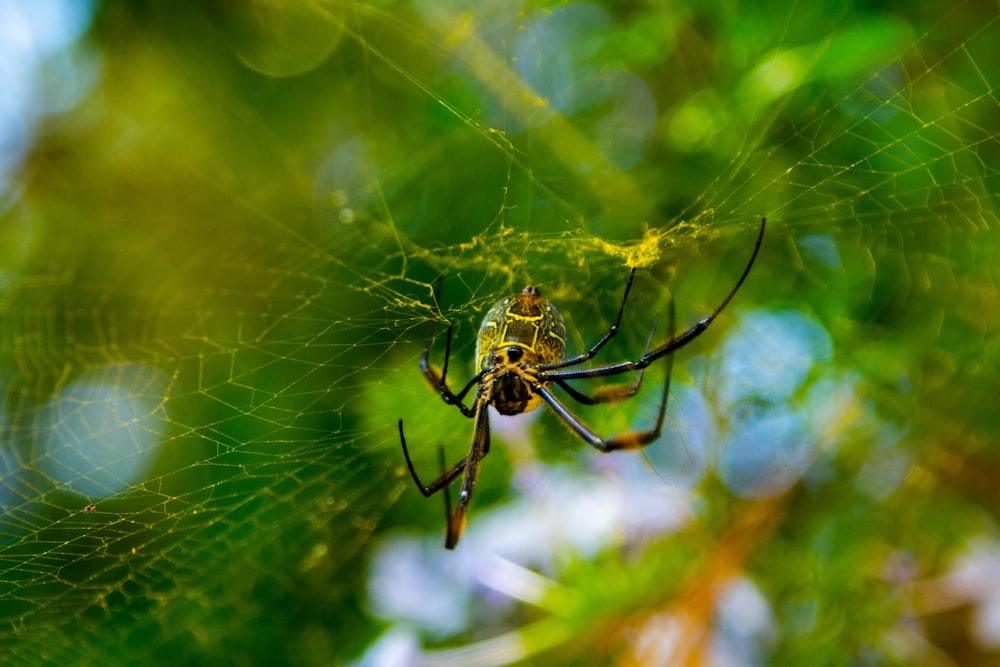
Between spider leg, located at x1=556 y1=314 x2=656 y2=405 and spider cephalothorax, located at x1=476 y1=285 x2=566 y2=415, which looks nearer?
spider cephalothorax, located at x1=476 y1=285 x2=566 y2=415

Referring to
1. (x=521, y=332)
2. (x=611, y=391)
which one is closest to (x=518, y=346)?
(x=521, y=332)

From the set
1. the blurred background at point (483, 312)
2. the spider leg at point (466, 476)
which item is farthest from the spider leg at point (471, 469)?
the blurred background at point (483, 312)

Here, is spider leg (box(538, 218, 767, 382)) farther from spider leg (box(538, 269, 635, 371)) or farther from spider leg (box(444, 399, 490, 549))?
spider leg (box(444, 399, 490, 549))

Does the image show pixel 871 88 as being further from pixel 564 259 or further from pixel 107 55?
pixel 107 55

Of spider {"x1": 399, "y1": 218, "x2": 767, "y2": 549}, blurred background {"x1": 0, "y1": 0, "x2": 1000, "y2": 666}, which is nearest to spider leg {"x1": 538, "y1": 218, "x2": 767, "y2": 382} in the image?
spider {"x1": 399, "y1": 218, "x2": 767, "y2": 549}

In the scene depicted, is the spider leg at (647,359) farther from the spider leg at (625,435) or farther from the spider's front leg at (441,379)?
the spider's front leg at (441,379)

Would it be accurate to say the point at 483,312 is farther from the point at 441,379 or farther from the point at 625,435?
the point at 625,435

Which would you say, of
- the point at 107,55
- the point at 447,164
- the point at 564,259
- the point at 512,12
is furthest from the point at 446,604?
the point at 107,55
